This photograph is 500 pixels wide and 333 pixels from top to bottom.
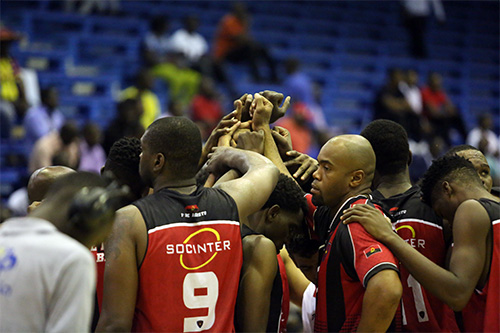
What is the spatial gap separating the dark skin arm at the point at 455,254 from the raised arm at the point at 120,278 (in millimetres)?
1089

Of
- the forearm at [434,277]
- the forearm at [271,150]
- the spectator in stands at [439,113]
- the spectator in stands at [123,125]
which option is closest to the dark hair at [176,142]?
the forearm at [271,150]

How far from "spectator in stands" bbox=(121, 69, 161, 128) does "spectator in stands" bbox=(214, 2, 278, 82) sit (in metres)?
2.28

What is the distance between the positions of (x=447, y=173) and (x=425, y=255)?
0.51 metres

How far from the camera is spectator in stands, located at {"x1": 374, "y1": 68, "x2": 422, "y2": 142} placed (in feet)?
38.1

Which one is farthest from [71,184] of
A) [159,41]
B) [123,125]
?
[159,41]

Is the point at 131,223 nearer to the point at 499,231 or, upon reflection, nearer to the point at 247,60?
the point at 499,231

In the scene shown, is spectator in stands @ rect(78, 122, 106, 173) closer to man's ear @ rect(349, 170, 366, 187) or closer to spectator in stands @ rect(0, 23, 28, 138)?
spectator in stands @ rect(0, 23, 28, 138)

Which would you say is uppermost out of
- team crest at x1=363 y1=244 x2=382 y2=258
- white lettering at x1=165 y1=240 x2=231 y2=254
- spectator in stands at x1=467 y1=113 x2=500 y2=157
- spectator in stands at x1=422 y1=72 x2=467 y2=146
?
white lettering at x1=165 y1=240 x2=231 y2=254

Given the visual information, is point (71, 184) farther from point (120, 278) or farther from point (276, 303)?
point (276, 303)

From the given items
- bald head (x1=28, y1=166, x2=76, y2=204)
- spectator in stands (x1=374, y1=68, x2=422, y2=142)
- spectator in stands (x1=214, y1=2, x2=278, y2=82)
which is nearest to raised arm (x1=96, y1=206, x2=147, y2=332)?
bald head (x1=28, y1=166, x2=76, y2=204)

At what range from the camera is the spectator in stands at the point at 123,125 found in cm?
940

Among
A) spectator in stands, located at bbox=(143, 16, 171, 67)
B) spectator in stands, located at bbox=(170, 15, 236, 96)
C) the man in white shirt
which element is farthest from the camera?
spectator in stands, located at bbox=(170, 15, 236, 96)

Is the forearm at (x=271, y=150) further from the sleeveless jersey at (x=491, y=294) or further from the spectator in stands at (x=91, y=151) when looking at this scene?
the spectator in stands at (x=91, y=151)

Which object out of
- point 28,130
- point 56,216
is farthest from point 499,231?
point 28,130
